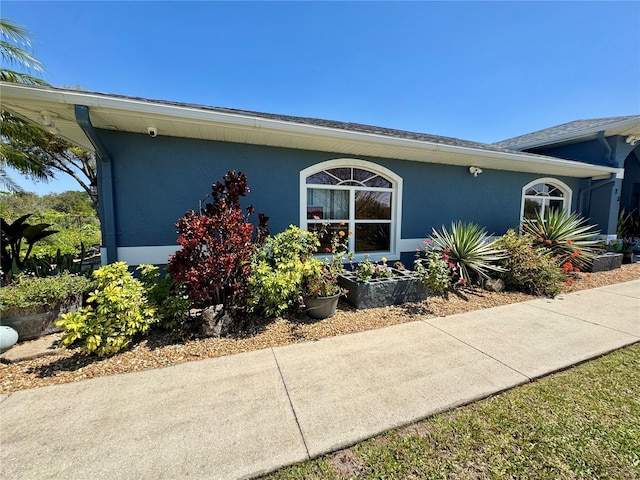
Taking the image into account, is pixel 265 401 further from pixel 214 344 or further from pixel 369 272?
pixel 369 272

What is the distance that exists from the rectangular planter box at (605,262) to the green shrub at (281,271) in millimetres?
8722

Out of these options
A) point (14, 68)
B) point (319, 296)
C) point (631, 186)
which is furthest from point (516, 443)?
point (631, 186)

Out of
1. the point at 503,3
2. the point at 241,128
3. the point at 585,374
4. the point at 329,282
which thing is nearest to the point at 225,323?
the point at 329,282

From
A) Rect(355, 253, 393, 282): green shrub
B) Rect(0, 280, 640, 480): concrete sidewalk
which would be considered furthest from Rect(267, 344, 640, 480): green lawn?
Rect(355, 253, 393, 282): green shrub

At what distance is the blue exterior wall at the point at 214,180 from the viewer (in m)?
4.73

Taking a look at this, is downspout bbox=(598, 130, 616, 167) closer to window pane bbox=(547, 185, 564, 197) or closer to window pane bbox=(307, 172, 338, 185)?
window pane bbox=(547, 185, 564, 197)

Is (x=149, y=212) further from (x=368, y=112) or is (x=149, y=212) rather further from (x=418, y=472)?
(x=368, y=112)

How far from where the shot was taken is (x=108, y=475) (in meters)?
1.78

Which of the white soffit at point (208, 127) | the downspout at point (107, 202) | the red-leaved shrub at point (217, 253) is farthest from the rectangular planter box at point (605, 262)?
the downspout at point (107, 202)

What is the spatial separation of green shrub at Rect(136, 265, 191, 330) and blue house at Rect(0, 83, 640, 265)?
4.38ft

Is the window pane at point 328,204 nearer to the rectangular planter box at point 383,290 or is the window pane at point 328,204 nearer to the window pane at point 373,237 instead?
the window pane at point 373,237

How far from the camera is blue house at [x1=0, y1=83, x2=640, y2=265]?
427cm

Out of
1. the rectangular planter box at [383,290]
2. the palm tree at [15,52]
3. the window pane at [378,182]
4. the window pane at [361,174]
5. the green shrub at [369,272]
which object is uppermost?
the palm tree at [15,52]

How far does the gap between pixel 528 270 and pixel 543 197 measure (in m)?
4.55
